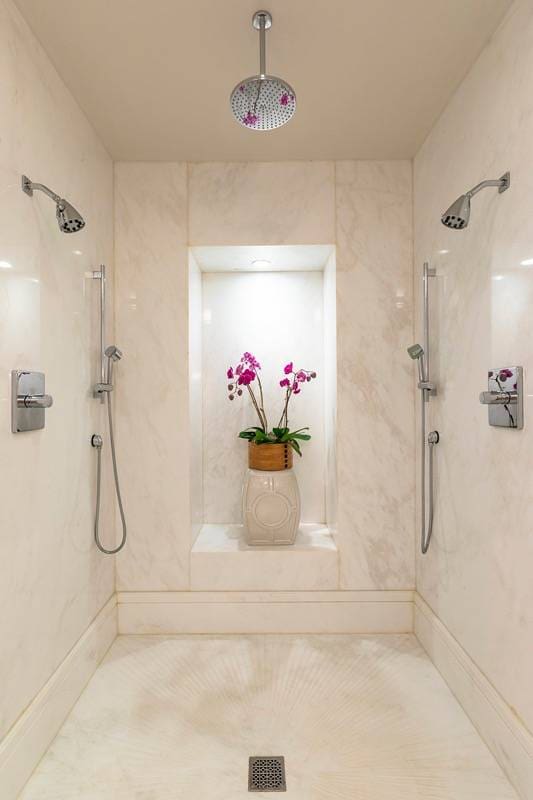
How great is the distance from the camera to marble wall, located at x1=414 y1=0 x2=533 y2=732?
1399 millimetres

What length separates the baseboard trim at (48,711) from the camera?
1382 millimetres

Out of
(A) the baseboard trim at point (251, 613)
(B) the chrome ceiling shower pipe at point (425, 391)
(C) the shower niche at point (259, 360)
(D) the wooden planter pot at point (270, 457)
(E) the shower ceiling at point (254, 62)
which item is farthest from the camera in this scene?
(C) the shower niche at point (259, 360)

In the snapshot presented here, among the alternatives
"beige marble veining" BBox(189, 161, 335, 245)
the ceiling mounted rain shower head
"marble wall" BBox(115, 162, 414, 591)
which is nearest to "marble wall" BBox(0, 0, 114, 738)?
"marble wall" BBox(115, 162, 414, 591)

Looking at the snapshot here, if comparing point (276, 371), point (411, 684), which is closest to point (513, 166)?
point (276, 371)

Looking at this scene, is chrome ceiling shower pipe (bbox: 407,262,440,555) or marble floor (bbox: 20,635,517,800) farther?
chrome ceiling shower pipe (bbox: 407,262,440,555)

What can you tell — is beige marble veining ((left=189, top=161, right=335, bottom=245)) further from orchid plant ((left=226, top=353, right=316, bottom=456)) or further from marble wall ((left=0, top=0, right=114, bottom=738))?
orchid plant ((left=226, top=353, right=316, bottom=456))

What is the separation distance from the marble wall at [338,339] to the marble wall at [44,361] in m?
0.26

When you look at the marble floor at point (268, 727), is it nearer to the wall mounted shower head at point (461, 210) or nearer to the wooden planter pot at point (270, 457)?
the wooden planter pot at point (270, 457)

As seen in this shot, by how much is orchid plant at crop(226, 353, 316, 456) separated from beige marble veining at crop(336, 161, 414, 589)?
0.29m

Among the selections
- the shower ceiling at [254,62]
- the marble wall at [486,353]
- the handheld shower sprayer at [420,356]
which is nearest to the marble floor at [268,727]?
the marble wall at [486,353]

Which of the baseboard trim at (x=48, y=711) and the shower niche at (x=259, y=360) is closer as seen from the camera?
the baseboard trim at (x=48, y=711)

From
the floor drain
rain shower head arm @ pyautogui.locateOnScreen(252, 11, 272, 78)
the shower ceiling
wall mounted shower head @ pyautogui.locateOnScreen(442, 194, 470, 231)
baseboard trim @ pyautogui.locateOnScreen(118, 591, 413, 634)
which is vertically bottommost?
the floor drain

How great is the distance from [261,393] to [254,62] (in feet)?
4.92

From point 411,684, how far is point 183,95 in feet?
7.73
